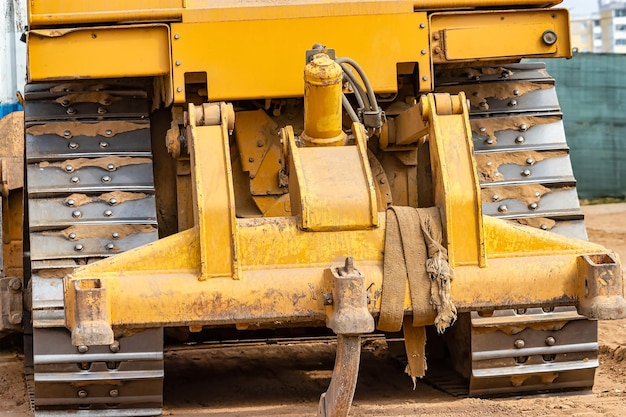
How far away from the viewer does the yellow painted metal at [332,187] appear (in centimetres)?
480

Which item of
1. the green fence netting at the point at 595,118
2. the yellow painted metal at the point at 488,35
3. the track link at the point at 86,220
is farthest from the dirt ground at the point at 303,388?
the green fence netting at the point at 595,118

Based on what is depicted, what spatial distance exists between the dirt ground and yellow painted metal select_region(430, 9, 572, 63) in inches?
68.1

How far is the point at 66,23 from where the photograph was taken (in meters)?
6.02

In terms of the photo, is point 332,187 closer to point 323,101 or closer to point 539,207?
point 323,101

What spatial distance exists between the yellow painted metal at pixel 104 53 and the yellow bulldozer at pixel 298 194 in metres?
0.01

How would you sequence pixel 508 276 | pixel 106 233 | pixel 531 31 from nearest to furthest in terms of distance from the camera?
pixel 508 276
pixel 106 233
pixel 531 31

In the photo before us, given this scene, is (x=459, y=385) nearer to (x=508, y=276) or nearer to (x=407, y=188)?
(x=407, y=188)

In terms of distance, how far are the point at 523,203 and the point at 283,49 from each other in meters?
1.42

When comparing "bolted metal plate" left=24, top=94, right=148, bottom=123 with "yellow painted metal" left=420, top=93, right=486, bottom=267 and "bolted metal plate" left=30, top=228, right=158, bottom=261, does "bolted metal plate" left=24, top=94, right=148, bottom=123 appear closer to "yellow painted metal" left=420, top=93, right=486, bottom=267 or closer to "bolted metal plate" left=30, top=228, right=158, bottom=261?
"bolted metal plate" left=30, top=228, right=158, bottom=261

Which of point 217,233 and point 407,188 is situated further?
point 407,188

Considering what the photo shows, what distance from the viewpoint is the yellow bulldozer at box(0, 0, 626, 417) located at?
466 cm

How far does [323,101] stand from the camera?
517 cm

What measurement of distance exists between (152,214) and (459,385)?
1807 millimetres

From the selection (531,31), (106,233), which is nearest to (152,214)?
(106,233)
